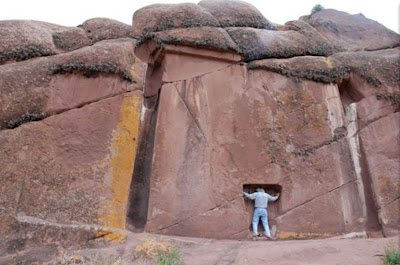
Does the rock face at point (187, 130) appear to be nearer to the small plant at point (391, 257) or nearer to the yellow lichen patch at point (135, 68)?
the yellow lichen patch at point (135, 68)

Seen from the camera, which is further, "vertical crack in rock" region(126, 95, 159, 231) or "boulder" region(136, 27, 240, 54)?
"boulder" region(136, 27, 240, 54)

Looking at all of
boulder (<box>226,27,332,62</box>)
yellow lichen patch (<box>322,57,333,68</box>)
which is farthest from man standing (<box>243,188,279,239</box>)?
yellow lichen patch (<box>322,57,333,68</box>)

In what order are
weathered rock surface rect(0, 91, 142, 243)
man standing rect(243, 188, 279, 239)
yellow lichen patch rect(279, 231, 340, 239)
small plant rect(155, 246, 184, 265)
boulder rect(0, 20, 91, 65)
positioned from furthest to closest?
boulder rect(0, 20, 91, 65) < man standing rect(243, 188, 279, 239) < yellow lichen patch rect(279, 231, 340, 239) < weathered rock surface rect(0, 91, 142, 243) < small plant rect(155, 246, 184, 265)

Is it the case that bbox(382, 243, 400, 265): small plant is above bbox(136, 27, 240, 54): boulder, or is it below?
below

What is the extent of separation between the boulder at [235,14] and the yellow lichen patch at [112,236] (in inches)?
255

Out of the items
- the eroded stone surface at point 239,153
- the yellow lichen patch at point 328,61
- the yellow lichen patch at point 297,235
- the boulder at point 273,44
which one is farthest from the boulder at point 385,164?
the boulder at point 273,44

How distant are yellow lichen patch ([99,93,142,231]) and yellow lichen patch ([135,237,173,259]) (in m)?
0.96

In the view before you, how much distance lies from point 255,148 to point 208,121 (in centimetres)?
130

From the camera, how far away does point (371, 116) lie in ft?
30.4

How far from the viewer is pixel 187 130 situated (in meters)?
8.36

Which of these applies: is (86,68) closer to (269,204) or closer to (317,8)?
(269,204)

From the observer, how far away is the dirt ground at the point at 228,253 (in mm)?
5727

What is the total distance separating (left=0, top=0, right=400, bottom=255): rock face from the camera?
7.11 m

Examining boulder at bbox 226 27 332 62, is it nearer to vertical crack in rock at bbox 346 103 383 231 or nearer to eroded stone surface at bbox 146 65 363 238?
eroded stone surface at bbox 146 65 363 238
